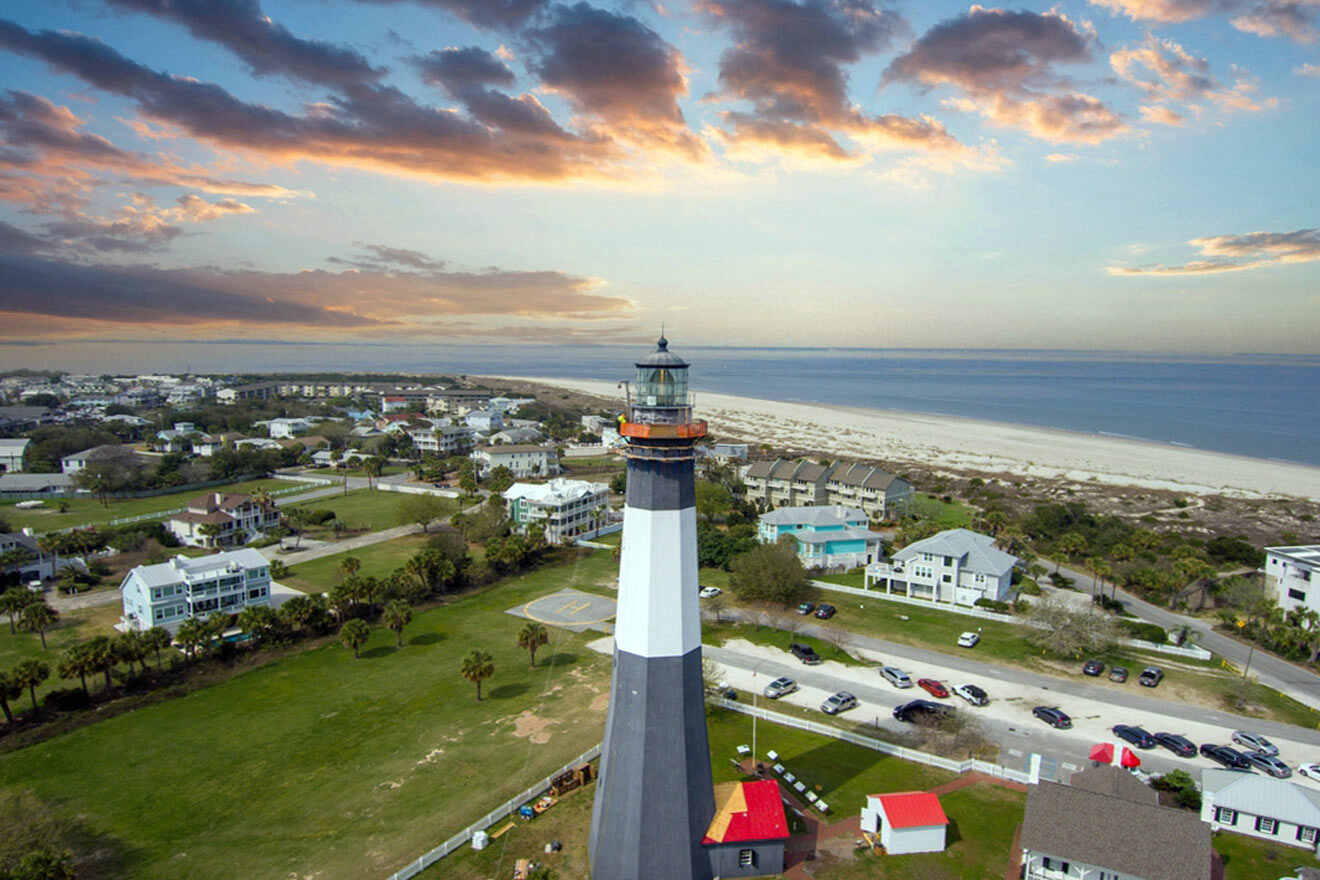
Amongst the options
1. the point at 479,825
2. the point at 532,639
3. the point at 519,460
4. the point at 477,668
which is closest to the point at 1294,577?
the point at 532,639

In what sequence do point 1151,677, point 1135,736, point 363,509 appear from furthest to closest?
point 363,509 → point 1151,677 → point 1135,736

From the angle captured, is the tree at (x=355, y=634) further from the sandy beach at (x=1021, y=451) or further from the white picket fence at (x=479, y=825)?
the sandy beach at (x=1021, y=451)

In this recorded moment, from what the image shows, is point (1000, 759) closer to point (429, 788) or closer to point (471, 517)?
point (429, 788)

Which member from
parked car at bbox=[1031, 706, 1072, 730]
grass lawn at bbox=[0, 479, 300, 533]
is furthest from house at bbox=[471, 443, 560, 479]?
parked car at bbox=[1031, 706, 1072, 730]

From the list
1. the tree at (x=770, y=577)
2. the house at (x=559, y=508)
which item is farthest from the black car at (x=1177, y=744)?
the house at (x=559, y=508)

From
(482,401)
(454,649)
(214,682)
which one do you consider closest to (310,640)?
(214,682)

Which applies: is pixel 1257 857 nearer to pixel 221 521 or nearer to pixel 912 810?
pixel 912 810
